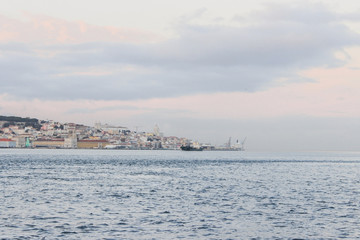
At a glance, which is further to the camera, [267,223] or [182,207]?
[182,207]

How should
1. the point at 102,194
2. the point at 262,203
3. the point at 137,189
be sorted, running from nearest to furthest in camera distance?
1. the point at 262,203
2. the point at 102,194
3. the point at 137,189

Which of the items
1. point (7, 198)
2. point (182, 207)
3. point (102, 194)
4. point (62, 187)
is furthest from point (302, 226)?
point (62, 187)

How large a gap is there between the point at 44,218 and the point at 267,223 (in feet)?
45.2

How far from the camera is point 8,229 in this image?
2753 centimetres

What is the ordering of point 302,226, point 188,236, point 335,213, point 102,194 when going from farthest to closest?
point 102,194 < point 335,213 < point 302,226 < point 188,236

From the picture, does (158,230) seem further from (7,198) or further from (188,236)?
(7,198)

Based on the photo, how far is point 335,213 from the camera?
3566cm

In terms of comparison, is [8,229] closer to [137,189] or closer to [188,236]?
[188,236]

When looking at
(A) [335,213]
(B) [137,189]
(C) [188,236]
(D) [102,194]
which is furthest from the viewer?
(B) [137,189]

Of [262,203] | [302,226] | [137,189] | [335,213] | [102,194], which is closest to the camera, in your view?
[302,226]

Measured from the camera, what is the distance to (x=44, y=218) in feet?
103

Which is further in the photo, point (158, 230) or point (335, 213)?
point (335, 213)

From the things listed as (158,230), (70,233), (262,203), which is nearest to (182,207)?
(262,203)

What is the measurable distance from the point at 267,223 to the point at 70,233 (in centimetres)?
1186
